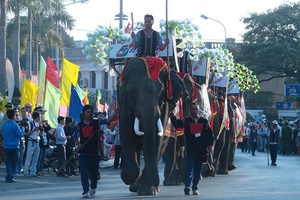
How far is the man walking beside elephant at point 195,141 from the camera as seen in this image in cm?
1484

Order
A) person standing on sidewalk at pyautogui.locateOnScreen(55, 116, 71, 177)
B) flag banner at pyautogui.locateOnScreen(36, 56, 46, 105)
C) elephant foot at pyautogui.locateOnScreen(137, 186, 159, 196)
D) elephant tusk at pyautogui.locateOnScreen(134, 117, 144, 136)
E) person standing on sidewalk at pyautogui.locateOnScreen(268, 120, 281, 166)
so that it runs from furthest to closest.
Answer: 1. person standing on sidewalk at pyautogui.locateOnScreen(268, 120, 281, 166)
2. flag banner at pyautogui.locateOnScreen(36, 56, 46, 105)
3. person standing on sidewalk at pyautogui.locateOnScreen(55, 116, 71, 177)
4. elephant foot at pyautogui.locateOnScreen(137, 186, 159, 196)
5. elephant tusk at pyautogui.locateOnScreen(134, 117, 144, 136)

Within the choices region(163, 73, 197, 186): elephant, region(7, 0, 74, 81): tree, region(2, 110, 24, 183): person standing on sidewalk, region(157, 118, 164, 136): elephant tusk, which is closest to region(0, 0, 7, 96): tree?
region(7, 0, 74, 81): tree

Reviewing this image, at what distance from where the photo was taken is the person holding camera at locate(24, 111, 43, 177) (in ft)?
65.1

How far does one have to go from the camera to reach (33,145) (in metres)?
20.0

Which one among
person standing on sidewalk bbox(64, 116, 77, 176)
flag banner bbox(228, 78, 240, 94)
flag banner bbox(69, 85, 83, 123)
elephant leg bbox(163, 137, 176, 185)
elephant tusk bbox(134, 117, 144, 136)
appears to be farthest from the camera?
flag banner bbox(228, 78, 240, 94)

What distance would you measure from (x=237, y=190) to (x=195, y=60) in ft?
16.4

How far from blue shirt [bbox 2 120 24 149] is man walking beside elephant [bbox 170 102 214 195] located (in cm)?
445

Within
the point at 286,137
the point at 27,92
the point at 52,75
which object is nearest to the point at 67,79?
the point at 52,75

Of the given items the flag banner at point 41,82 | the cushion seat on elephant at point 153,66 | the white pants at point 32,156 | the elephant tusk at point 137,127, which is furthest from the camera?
the flag banner at point 41,82

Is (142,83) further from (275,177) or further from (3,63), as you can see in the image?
(3,63)

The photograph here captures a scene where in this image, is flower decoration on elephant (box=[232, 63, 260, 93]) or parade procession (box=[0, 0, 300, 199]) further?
flower decoration on elephant (box=[232, 63, 260, 93])

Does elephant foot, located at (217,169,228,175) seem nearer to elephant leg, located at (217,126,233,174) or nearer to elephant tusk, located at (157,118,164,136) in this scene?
elephant leg, located at (217,126,233,174)

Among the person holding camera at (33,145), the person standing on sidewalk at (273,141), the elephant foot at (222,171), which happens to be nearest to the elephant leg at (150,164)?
the person holding camera at (33,145)

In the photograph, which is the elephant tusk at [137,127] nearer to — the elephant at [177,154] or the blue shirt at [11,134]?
the elephant at [177,154]
